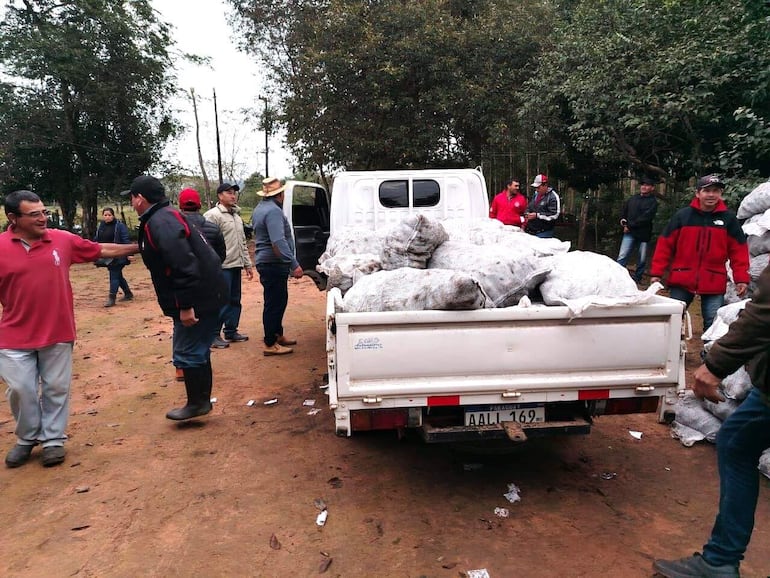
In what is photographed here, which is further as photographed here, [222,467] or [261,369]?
[261,369]

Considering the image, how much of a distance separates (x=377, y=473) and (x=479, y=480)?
646 mm

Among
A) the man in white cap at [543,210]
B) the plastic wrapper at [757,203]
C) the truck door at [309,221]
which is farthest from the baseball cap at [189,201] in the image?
the man in white cap at [543,210]

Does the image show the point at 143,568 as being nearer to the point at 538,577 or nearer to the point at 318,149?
the point at 538,577

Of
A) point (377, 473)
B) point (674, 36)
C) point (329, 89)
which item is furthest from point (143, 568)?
point (329, 89)

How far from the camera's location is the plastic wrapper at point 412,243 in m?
3.77

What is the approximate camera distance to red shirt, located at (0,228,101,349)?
3.54 m

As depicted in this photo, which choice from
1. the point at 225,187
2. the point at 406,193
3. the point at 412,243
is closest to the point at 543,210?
the point at 406,193

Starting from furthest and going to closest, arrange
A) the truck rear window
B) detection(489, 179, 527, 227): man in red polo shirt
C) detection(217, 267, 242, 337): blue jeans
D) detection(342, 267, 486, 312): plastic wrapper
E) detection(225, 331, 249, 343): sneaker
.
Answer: detection(489, 179, 527, 227): man in red polo shirt → detection(225, 331, 249, 343): sneaker → the truck rear window → detection(217, 267, 242, 337): blue jeans → detection(342, 267, 486, 312): plastic wrapper

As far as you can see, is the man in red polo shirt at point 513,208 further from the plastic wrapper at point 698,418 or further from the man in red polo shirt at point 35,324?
the man in red polo shirt at point 35,324

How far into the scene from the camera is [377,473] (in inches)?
141

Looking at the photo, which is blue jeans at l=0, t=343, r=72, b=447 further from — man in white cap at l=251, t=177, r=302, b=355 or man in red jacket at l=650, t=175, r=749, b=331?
man in red jacket at l=650, t=175, r=749, b=331

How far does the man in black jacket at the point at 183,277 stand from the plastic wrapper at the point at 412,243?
132 centimetres

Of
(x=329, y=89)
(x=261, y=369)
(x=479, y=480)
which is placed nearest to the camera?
(x=479, y=480)

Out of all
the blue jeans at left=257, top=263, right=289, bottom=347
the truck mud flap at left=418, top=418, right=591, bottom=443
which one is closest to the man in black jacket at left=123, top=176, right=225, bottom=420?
the blue jeans at left=257, top=263, right=289, bottom=347
